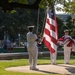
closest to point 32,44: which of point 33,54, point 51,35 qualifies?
point 33,54

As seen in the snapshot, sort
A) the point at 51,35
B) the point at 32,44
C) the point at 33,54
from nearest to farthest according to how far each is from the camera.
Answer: the point at 32,44
the point at 33,54
the point at 51,35

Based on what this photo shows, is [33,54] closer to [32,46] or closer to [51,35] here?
[32,46]

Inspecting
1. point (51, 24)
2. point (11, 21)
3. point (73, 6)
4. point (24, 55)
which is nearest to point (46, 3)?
point (51, 24)

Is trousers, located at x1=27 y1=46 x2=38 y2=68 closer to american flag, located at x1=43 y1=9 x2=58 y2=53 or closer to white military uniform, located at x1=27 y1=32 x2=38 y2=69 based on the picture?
Answer: white military uniform, located at x1=27 y1=32 x2=38 y2=69

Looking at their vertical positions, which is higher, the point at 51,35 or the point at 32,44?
the point at 51,35

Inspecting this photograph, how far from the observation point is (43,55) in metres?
27.4

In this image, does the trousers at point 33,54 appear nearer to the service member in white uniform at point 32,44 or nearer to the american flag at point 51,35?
the service member in white uniform at point 32,44

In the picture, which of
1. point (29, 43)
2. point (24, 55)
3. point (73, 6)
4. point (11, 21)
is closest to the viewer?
point (29, 43)

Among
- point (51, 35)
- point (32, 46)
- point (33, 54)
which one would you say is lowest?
point (33, 54)

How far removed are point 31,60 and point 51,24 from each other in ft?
9.87

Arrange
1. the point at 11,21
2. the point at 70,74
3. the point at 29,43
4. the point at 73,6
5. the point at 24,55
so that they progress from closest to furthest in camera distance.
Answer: the point at 70,74 → the point at 29,43 → the point at 73,6 → the point at 24,55 → the point at 11,21

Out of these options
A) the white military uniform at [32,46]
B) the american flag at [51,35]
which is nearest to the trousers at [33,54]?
the white military uniform at [32,46]

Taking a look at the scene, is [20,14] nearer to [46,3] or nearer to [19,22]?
[19,22]

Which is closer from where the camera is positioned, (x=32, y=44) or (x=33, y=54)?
(x=32, y=44)
